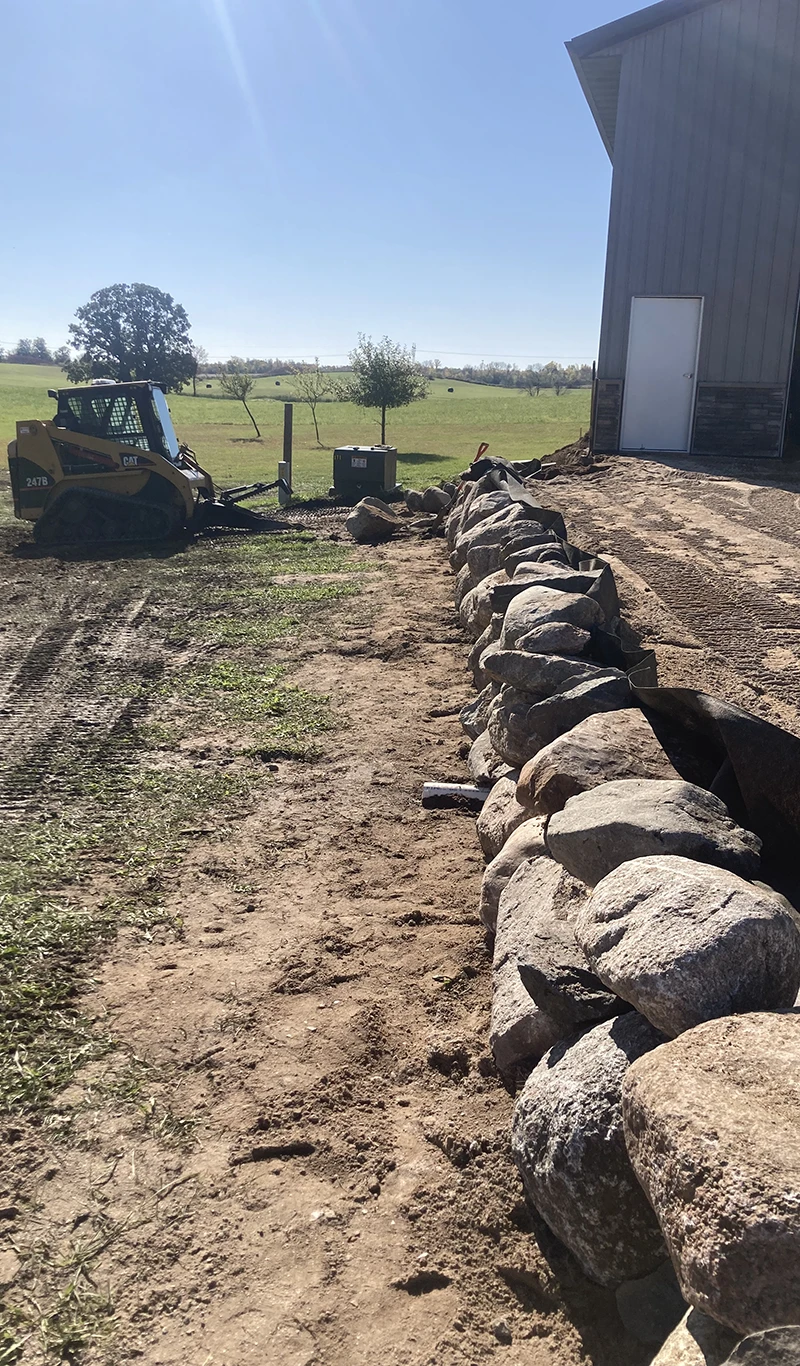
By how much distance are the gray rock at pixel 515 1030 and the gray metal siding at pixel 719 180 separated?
16.6m

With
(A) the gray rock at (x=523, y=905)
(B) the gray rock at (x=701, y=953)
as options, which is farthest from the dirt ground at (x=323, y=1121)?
(B) the gray rock at (x=701, y=953)

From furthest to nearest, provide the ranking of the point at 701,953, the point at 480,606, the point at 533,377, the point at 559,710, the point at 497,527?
the point at 533,377 < the point at 497,527 < the point at 480,606 < the point at 559,710 < the point at 701,953

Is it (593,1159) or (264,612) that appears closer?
(593,1159)

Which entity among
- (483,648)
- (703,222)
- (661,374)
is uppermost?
(703,222)

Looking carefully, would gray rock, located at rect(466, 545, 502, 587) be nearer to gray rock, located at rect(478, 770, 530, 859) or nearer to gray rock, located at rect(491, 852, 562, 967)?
gray rock, located at rect(478, 770, 530, 859)

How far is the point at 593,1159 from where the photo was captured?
2361 mm

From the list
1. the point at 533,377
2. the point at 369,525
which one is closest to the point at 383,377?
the point at 369,525

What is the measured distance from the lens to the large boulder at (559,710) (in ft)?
14.8

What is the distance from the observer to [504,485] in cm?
1323

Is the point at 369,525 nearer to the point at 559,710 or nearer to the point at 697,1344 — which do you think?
the point at 559,710

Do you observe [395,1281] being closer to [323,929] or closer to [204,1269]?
[204,1269]

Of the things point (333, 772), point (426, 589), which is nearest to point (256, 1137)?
point (333, 772)

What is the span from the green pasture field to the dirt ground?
16.2 meters

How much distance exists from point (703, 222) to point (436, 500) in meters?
6.65
